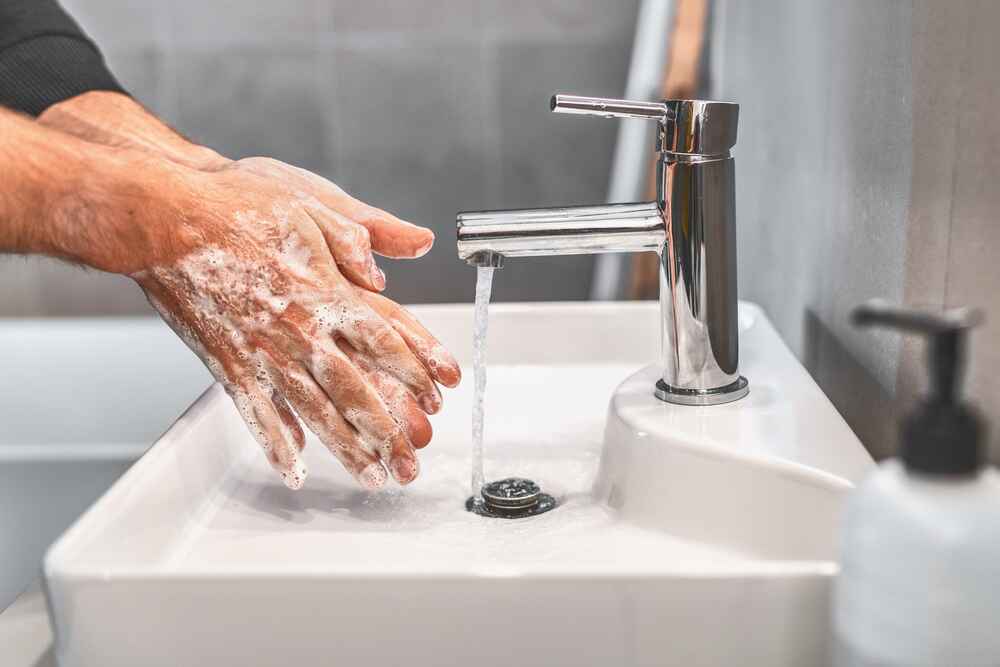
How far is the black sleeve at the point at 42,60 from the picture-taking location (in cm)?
82

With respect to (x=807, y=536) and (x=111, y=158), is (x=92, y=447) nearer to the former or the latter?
(x=111, y=158)

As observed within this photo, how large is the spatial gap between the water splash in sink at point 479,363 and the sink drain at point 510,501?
0.4 inches

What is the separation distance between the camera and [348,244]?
586 millimetres

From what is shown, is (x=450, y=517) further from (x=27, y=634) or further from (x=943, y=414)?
(x=943, y=414)

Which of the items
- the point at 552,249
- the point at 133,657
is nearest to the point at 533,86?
the point at 552,249

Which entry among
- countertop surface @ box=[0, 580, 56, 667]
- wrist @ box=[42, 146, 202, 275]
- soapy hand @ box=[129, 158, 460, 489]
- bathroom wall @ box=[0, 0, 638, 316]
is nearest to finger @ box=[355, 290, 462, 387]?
soapy hand @ box=[129, 158, 460, 489]

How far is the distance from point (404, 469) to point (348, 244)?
0.14 metres

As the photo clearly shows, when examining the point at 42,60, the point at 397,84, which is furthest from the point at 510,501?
the point at 397,84

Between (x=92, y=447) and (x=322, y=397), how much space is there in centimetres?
79

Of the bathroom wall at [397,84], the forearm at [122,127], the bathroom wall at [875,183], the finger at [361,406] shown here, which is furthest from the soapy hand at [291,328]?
the bathroom wall at [397,84]

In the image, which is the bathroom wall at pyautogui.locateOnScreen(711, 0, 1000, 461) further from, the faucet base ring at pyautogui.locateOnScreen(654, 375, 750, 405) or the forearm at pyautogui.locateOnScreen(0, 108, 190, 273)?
the forearm at pyautogui.locateOnScreen(0, 108, 190, 273)

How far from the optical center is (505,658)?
15.3 inches

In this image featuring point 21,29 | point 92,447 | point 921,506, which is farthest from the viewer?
point 92,447

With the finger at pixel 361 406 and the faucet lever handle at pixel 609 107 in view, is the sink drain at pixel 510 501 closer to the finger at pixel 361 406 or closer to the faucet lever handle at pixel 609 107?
the finger at pixel 361 406
